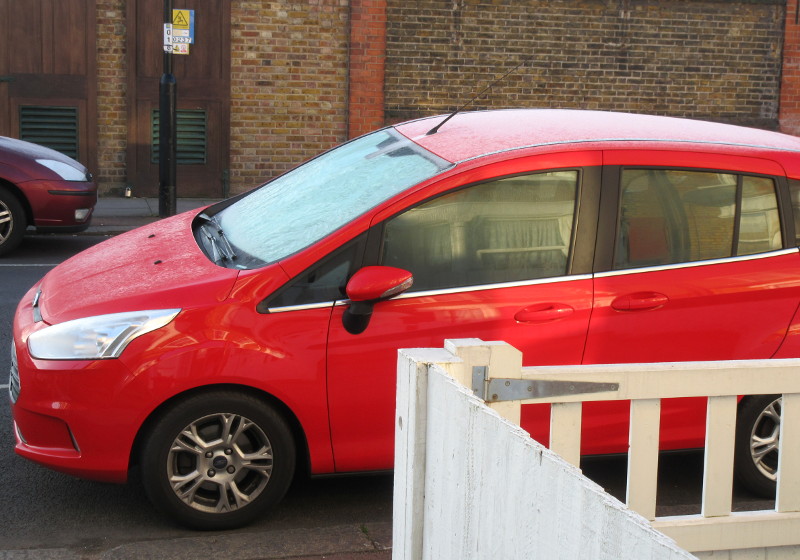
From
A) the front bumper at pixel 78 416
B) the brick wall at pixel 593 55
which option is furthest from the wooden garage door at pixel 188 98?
the front bumper at pixel 78 416

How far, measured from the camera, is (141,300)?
4551mm

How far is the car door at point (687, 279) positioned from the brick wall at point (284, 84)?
12479 millimetres

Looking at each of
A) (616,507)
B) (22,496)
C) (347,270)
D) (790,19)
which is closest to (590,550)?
(616,507)

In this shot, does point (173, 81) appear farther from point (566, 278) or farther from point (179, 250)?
point (566, 278)

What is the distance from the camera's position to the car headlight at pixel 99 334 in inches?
176

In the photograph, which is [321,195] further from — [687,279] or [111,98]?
[111,98]

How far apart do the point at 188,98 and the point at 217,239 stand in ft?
39.0

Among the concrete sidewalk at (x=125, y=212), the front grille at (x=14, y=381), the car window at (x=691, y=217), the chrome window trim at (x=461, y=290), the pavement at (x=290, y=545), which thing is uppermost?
the car window at (x=691, y=217)

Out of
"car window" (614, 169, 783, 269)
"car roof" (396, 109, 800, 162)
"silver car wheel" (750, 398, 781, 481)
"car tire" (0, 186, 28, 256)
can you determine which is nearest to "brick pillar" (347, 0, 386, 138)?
"car tire" (0, 186, 28, 256)

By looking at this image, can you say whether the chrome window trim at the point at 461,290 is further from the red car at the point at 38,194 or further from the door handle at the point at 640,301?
the red car at the point at 38,194

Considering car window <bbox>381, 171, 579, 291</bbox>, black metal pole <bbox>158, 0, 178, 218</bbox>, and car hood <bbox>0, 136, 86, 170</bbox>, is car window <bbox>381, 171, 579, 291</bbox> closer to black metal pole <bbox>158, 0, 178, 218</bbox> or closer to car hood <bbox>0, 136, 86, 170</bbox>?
car hood <bbox>0, 136, 86, 170</bbox>

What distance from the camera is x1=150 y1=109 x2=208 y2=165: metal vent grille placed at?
55.0ft

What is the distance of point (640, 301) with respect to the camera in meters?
4.81

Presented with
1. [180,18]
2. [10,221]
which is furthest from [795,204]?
[180,18]
